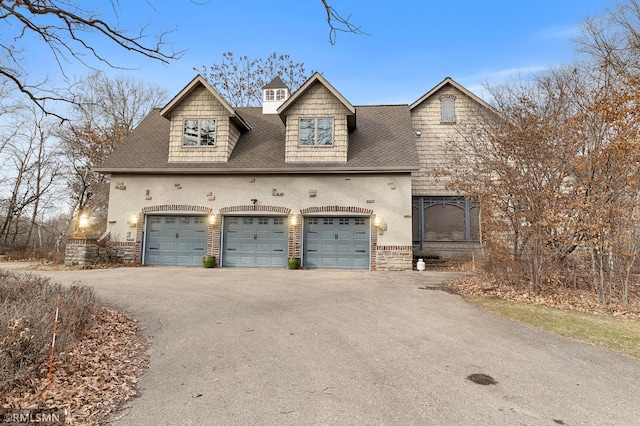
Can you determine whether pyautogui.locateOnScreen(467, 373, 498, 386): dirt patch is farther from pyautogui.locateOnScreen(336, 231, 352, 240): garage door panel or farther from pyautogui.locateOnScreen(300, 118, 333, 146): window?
pyautogui.locateOnScreen(300, 118, 333, 146): window

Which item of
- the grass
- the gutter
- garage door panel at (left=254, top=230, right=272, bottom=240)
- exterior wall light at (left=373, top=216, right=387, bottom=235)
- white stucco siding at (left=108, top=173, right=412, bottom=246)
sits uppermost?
the gutter

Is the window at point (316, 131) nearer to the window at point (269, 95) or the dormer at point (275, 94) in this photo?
the dormer at point (275, 94)

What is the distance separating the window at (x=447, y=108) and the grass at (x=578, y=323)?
40.6 ft

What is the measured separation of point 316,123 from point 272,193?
141 inches

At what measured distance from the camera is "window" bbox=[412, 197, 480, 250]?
57.0 feet

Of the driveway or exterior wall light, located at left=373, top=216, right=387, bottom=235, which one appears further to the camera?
exterior wall light, located at left=373, top=216, right=387, bottom=235

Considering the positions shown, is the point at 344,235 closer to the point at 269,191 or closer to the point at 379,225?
Answer: the point at 379,225

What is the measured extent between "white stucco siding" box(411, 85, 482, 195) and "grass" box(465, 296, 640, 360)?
32.6 feet

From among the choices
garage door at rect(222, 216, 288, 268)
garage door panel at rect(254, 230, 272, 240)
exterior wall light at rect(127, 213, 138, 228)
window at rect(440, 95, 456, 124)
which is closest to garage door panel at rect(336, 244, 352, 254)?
garage door at rect(222, 216, 288, 268)

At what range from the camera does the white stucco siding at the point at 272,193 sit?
14445 mm

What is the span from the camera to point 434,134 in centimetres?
1861

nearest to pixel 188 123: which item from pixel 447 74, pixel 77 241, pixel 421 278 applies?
pixel 77 241

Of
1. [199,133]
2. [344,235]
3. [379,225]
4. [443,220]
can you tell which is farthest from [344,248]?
[199,133]

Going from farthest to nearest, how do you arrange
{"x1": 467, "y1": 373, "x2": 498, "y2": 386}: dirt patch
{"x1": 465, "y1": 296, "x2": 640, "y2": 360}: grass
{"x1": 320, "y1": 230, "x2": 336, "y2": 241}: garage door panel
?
{"x1": 320, "y1": 230, "x2": 336, "y2": 241}: garage door panel → {"x1": 465, "y1": 296, "x2": 640, "y2": 360}: grass → {"x1": 467, "y1": 373, "x2": 498, "y2": 386}: dirt patch
